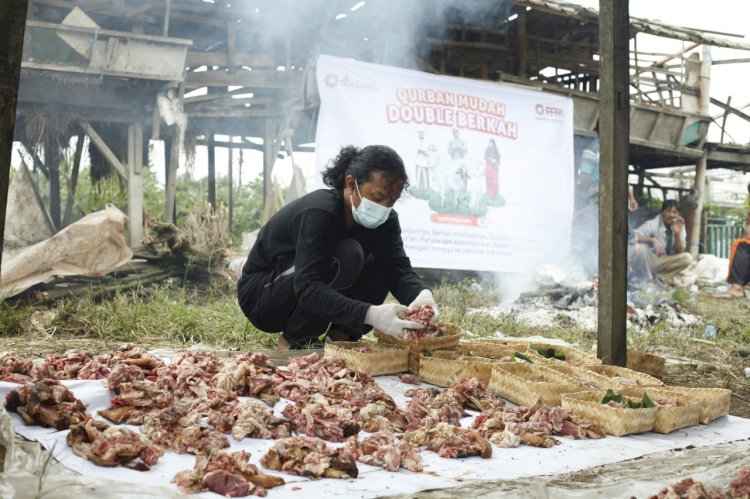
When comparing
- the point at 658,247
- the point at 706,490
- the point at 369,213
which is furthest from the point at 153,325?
the point at 658,247

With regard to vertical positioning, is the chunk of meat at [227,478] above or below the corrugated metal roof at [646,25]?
below

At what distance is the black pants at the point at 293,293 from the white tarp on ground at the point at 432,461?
4.21ft

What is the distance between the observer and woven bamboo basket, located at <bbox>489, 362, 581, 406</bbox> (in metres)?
3.28

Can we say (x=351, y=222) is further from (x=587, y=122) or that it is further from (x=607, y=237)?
(x=587, y=122)

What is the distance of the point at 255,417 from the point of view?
2.66m

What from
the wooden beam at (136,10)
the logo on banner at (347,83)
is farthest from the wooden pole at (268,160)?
the wooden beam at (136,10)

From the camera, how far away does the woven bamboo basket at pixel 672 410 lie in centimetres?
302

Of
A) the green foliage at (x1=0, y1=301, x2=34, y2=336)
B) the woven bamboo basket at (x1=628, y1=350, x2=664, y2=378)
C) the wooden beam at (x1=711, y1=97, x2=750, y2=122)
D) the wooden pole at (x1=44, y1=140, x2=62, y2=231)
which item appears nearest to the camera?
the woven bamboo basket at (x1=628, y1=350, x2=664, y2=378)

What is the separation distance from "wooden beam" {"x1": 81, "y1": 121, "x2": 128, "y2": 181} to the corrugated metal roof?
18.9 ft

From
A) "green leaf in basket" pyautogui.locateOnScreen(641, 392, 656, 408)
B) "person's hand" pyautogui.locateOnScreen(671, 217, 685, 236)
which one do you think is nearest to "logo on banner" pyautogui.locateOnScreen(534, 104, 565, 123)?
"person's hand" pyautogui.locateOnScreen(671, 217, 685, 236)

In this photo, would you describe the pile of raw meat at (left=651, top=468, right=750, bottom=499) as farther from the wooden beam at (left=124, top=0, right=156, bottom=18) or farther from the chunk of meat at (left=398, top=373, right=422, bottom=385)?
the wooden beam at (left=124, top=0, right=156, bottom=18)

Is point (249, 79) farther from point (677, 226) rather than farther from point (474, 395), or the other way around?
point (677, 226)

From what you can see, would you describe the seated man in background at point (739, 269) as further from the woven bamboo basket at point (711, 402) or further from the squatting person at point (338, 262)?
the woven bamboo basket at point (711, 402)

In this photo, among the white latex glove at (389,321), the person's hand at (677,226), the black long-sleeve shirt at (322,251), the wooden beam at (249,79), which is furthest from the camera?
the person's hand at (677,226)
